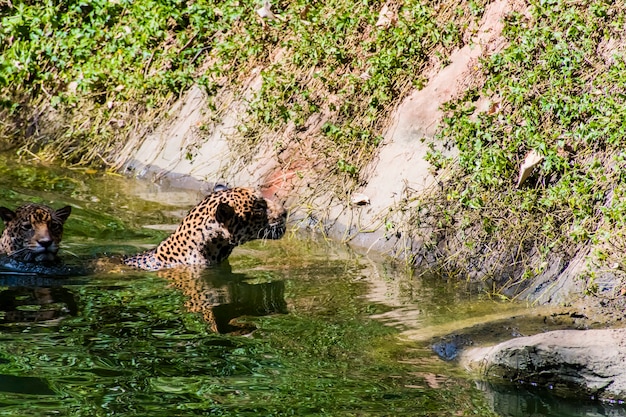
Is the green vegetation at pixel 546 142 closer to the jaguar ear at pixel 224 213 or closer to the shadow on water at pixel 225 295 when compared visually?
the shadow on water at pixel 225 295

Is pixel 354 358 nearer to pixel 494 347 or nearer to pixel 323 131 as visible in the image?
pixel 494 347

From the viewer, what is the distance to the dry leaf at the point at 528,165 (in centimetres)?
1006

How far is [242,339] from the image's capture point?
25.8ft

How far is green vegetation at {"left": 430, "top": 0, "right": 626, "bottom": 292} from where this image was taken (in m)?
9.48

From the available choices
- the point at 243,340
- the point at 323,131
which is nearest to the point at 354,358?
the point at 243,340

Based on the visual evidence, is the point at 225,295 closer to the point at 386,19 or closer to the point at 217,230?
the point at 217,230

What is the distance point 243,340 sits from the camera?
7.84 meters

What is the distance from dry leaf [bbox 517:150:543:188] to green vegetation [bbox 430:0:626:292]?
0.07 metres

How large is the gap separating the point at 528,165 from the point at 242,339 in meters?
3.54

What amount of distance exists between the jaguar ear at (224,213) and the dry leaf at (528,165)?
266 centimetres

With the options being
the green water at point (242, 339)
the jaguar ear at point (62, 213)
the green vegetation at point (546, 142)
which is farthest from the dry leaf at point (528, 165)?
the jaguar ear at point (62, 213)

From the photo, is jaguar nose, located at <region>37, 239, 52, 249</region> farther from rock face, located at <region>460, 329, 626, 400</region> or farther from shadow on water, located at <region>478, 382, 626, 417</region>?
shadow on water, located at <region>478, 382, 626, 417</region>

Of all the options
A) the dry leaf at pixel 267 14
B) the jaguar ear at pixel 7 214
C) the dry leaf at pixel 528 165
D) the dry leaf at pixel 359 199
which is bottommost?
the jaguar ear at pixel 7 214

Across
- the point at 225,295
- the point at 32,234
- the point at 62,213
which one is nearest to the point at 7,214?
the point at 32,234
